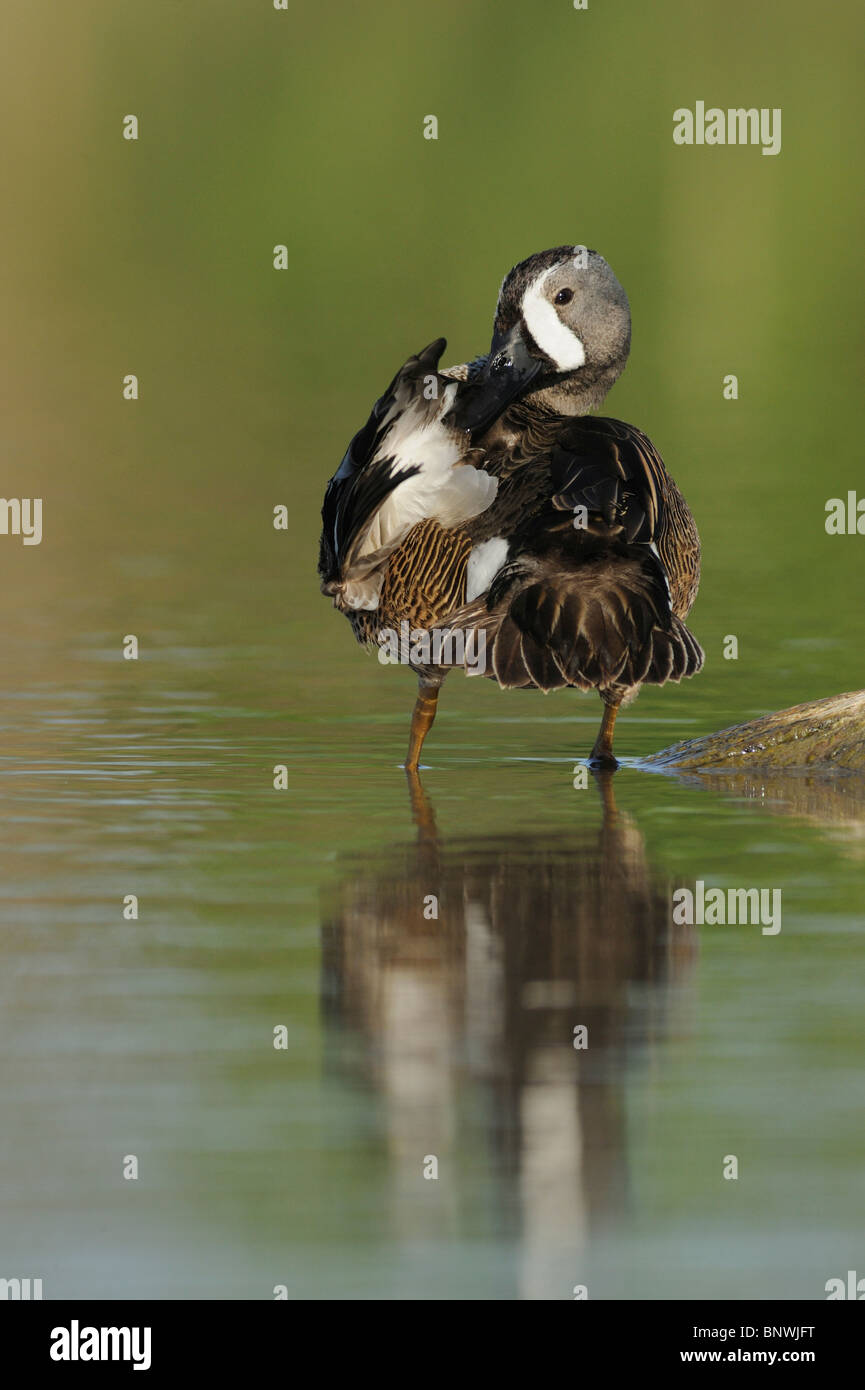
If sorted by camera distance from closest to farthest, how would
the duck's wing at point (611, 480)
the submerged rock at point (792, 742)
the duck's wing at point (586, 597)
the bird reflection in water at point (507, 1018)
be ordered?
the bird reflection in water at point (507, 1018) → the duck's wing at point (586, 597) → the duck's wing at point (611, 480) → the submerged rock at point (792, 742)

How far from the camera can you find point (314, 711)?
1211 centimetres

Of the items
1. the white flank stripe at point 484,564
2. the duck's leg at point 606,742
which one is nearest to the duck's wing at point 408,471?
the white flank stripe at point 484,564

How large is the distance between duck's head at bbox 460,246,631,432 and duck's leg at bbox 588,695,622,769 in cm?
141

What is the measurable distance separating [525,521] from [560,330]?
1508mm

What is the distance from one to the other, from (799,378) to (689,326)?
18.0 feet

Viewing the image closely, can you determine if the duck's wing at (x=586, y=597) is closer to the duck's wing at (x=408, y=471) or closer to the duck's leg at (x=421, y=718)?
the duck's wing at (x=408, y=471)

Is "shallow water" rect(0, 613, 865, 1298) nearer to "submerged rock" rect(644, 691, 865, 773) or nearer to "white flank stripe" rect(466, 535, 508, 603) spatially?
"submerged rock" rect(644, 691, 865, 773)

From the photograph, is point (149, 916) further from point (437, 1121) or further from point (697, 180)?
point (697, 180)

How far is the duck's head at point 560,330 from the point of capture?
35.6 feet

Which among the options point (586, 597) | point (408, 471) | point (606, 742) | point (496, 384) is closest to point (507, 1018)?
Answer: point (586, 597)

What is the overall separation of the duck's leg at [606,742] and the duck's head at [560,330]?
141cm

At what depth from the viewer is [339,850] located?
346 inches

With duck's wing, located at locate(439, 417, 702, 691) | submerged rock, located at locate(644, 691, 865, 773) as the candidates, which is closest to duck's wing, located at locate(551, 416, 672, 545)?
duck's wing, located at locate(439, 417, 702, 691)
